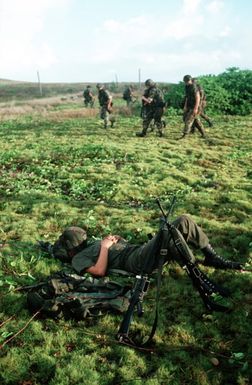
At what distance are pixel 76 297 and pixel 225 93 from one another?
2785cm

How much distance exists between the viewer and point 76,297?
19.6 ft

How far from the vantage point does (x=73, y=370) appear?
487 cm

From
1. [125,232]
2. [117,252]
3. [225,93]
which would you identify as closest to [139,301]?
[117,252]

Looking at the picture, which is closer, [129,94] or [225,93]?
[225,93]

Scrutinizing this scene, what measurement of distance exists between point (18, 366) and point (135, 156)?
11477 mm

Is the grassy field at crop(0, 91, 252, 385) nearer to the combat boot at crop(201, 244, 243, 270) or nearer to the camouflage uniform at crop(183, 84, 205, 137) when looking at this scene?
the combat boot at crop(201, 244, 243, 270)

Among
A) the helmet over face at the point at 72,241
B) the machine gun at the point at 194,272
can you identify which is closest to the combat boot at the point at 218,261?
the machine gun at the point at 194,272

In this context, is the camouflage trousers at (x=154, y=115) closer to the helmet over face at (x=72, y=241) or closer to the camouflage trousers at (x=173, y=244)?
the helmet over face at (x=72, y=241)

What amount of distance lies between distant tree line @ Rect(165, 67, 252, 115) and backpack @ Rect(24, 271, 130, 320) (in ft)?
75.4

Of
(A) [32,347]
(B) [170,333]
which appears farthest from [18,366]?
(B) [170,333]

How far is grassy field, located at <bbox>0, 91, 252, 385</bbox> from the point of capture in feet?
16.3

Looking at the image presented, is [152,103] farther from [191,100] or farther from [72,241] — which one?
[72,241]

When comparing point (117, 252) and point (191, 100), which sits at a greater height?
point (191, 100)

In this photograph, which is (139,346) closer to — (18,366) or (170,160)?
(18,366)
